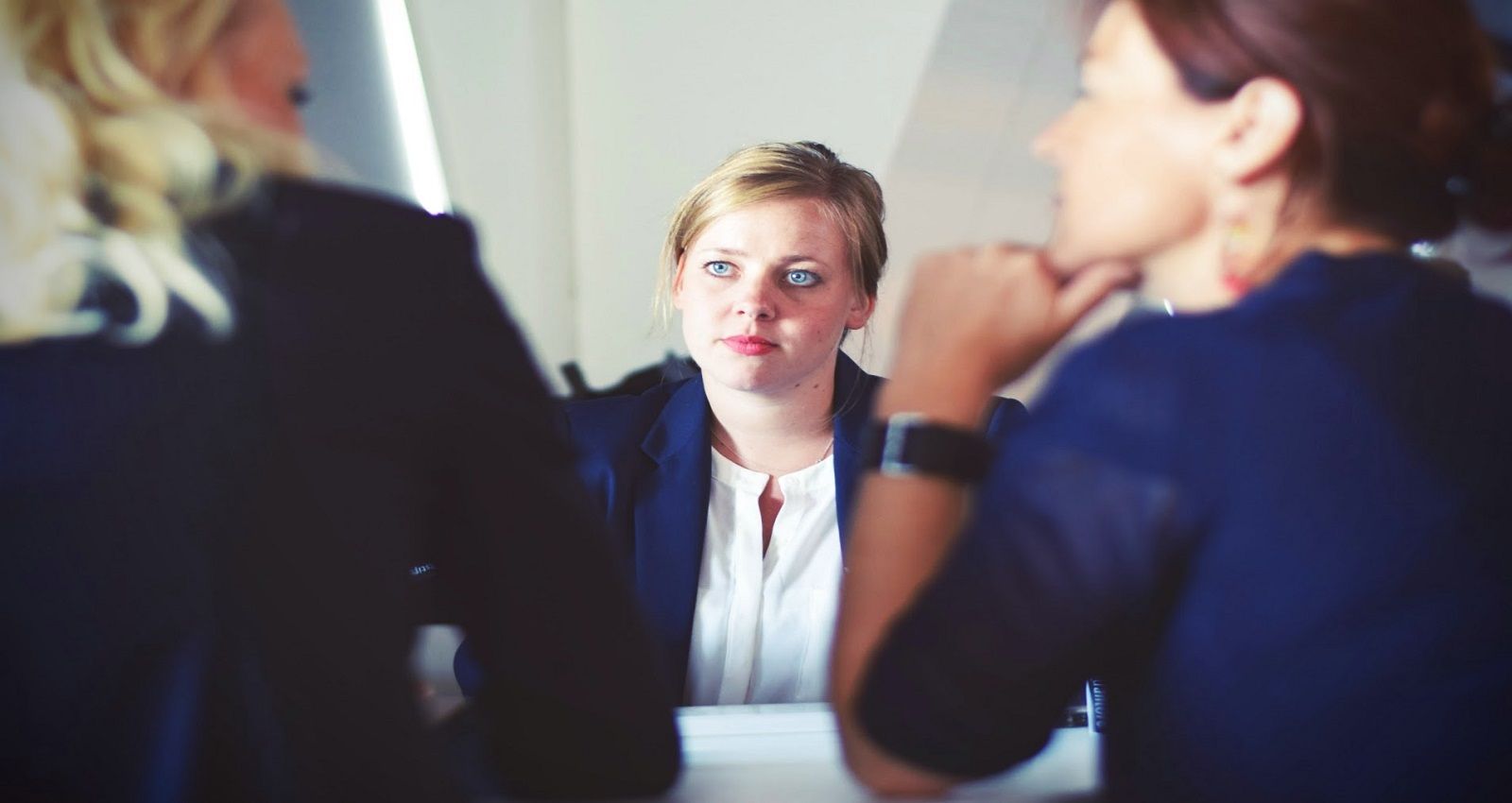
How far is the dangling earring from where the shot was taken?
649 millimetres

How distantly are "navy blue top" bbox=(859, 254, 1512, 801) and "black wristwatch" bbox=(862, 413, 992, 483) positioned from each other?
0.19ft

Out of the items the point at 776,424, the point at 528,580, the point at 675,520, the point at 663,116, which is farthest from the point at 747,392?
the point at 528,580

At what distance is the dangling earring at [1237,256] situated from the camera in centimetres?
65

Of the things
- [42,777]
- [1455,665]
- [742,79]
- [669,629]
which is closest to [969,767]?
[1455,665]

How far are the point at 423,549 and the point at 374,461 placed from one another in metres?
0.06

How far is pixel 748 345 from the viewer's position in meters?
0.95

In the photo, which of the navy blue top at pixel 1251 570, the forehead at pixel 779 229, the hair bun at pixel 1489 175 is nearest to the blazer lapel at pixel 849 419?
the forehead at pixel 779 229

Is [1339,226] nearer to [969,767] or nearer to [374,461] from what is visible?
[969,767]

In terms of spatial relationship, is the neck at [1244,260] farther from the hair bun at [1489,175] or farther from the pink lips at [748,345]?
the pink lips at [748,345]

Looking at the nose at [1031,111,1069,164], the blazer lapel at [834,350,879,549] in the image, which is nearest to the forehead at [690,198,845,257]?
the blazer lapel at [834,350,879,549]

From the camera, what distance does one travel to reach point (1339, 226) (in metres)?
0.64

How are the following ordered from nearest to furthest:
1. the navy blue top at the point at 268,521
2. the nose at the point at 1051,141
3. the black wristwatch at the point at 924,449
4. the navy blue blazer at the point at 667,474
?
the navy blue top at the point at 268,521
the black wristwatch at the point at 924,449
the nose at the point at 1051,141
the navy blue blazer at the point at 667,474

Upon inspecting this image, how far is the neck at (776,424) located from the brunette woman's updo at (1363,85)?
450 mm

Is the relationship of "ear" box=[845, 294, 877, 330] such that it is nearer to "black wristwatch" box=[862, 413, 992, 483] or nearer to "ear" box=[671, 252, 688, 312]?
"ear" box=[671, 252, 688, 312]
